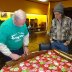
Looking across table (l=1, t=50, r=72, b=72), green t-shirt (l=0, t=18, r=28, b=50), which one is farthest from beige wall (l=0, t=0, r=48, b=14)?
table (l=1, t=50, r=72, b=72)

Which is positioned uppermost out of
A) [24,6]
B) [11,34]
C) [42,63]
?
[24,6]

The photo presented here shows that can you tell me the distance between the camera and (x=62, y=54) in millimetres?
2408

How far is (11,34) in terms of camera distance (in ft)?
7.14

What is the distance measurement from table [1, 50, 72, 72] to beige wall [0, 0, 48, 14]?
15.7 ft

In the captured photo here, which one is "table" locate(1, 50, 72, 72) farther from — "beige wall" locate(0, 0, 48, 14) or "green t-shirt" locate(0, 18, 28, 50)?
"beige wall" locate(0, 0, 48, 14)

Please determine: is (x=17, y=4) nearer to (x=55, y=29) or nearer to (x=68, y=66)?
(x=55, y=29)

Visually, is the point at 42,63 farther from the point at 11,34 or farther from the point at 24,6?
the point at 24,6

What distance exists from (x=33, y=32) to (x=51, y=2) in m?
1.76

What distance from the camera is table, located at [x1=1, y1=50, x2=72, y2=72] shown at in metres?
1.95

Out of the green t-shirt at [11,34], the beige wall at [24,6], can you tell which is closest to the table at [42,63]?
the green t-shirt at [11,34]

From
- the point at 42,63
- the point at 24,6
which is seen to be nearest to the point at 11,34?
the point at 42,63

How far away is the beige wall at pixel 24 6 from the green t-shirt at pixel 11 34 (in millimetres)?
4633

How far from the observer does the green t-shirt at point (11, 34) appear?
211 centimetres

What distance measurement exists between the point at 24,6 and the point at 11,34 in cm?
590
